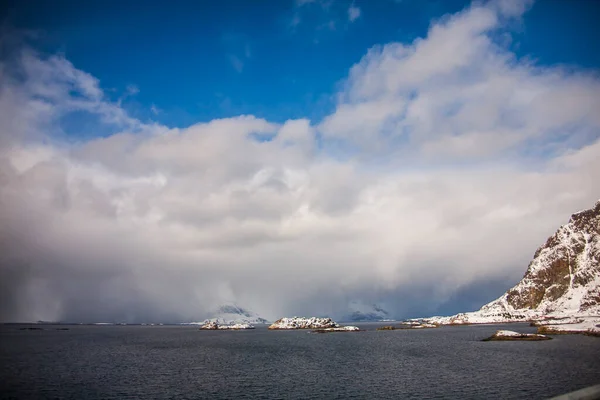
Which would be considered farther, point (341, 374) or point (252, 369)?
point (252, 369)

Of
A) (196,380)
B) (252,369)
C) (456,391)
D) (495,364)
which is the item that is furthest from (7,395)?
(495,364)

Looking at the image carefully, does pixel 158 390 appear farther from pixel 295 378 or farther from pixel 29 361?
pixel 29 361

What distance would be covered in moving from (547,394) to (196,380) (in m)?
62.7

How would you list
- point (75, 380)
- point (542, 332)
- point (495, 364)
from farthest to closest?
1. point (542, 332)
2. point (495, 364)
3. point (75, 380)

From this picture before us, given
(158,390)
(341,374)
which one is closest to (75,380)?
(158,390)

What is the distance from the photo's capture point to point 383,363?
101 m

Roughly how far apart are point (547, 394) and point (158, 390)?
6367 cm

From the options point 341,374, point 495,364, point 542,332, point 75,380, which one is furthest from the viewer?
point 542,332

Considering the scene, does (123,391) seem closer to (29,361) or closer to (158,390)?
(158,390)

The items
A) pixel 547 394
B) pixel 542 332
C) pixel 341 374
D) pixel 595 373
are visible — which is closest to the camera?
pixel 547 394

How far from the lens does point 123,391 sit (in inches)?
2689

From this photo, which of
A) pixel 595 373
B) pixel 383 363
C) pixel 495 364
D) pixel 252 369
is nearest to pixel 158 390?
pixel 252 369

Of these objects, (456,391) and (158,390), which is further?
(158,390)

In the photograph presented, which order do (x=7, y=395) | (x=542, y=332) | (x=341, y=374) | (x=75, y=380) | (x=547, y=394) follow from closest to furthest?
(x=547, y=394) < (x=7, y=395) < (x=75, y=380) < (x=341, y=374) < (x=542, y=332)
